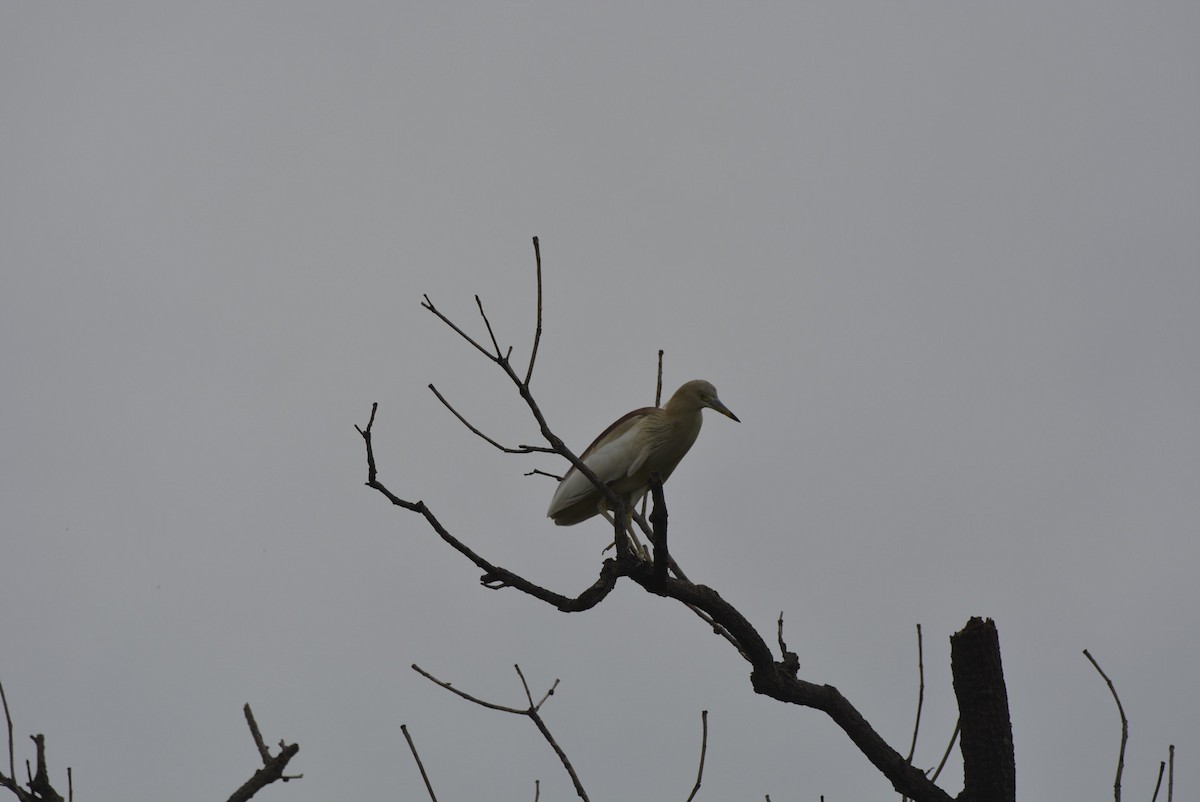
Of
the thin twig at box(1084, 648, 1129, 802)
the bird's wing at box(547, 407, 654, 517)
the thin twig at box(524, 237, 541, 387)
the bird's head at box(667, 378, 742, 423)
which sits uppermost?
the bird's head at box(667, 378, 742, 423)

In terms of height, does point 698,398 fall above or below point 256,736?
above

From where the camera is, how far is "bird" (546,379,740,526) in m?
7.71

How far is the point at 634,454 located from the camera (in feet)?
25.4

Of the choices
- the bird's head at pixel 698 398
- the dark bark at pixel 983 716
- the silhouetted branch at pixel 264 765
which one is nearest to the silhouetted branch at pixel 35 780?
the silhouetted branch at pixel 264 765

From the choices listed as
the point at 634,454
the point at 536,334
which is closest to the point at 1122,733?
the point at 536,334

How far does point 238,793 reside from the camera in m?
3.82

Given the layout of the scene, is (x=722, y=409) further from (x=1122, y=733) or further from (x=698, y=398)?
(x=1122, y=733)

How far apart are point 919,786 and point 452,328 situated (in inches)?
99.8

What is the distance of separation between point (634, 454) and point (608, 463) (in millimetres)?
182

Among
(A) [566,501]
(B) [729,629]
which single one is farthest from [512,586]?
(A) [566,501]

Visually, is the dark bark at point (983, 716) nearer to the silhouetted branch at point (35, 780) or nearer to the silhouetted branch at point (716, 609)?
the silhouetted branch at point (716, 609)

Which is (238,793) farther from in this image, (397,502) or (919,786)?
(919,786)

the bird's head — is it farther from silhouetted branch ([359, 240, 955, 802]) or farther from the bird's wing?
silhouetted branch ([359, 240, 955, 802])

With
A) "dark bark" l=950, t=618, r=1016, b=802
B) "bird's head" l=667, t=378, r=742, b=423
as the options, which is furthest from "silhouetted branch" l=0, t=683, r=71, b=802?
"bird's head" l=667, t=378, r=742, b=423
